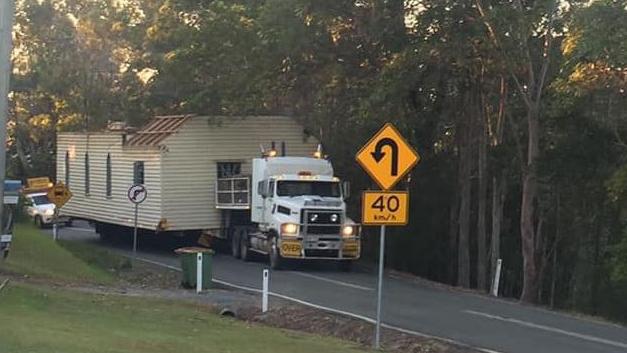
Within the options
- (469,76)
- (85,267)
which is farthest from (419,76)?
(85,267)

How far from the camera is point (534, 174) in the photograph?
2714 centimetres

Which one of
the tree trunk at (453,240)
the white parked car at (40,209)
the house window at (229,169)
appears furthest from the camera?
the white parked car at (40,209)

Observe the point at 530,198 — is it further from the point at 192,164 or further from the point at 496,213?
the point at 192,164

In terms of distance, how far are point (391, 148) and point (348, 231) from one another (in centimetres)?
1487

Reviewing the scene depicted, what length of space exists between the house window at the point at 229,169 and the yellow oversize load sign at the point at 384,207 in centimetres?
1994

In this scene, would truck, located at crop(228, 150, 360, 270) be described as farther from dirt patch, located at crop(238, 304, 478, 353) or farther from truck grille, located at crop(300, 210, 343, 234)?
dirt patch, located at crop(238, 304, 478, 353)

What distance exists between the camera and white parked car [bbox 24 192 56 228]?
49062 mm

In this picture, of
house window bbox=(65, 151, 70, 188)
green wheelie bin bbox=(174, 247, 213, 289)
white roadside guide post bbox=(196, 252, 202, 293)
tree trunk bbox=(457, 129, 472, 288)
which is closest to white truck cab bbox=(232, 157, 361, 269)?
tree trunk bbox=(457, 129, 472, 288)

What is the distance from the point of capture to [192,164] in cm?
3328

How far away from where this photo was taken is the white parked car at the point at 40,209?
4906 cm

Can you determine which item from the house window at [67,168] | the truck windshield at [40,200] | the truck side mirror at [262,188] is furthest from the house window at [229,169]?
the truck windshield at [40,200]

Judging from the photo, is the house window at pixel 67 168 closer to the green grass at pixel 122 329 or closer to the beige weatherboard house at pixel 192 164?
the beige weatherboard house at pixel 192 164

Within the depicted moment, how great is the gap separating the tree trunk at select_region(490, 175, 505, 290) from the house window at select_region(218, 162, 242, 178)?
8.48 meters

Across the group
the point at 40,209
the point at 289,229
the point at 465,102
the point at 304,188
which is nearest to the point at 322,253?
the point at 289,229
